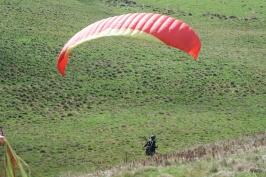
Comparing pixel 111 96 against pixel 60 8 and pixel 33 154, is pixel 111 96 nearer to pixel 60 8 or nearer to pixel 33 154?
pixel 33 154

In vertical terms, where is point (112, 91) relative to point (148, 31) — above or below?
below

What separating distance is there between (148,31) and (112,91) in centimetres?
1731

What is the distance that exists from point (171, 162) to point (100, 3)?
45.3m

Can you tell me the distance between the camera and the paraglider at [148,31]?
12.5 metres

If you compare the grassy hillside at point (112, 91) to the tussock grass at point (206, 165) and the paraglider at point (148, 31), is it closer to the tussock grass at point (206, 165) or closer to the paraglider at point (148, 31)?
the tussock grass at point (206, 165)

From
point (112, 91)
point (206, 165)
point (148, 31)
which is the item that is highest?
point (148, 31)

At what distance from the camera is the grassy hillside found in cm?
2200

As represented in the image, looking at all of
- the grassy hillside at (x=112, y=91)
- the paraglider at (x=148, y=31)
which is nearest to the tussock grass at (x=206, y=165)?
the paraglider at (x=148, y=31)

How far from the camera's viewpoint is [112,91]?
99.0 ft

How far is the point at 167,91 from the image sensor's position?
100ft

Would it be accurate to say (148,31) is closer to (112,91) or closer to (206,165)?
(206,165)

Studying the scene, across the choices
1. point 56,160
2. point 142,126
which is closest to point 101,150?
point 56,160

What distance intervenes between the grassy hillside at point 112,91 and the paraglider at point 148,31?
677 cm

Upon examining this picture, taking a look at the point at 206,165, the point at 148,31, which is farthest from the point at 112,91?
the point at 206,165
